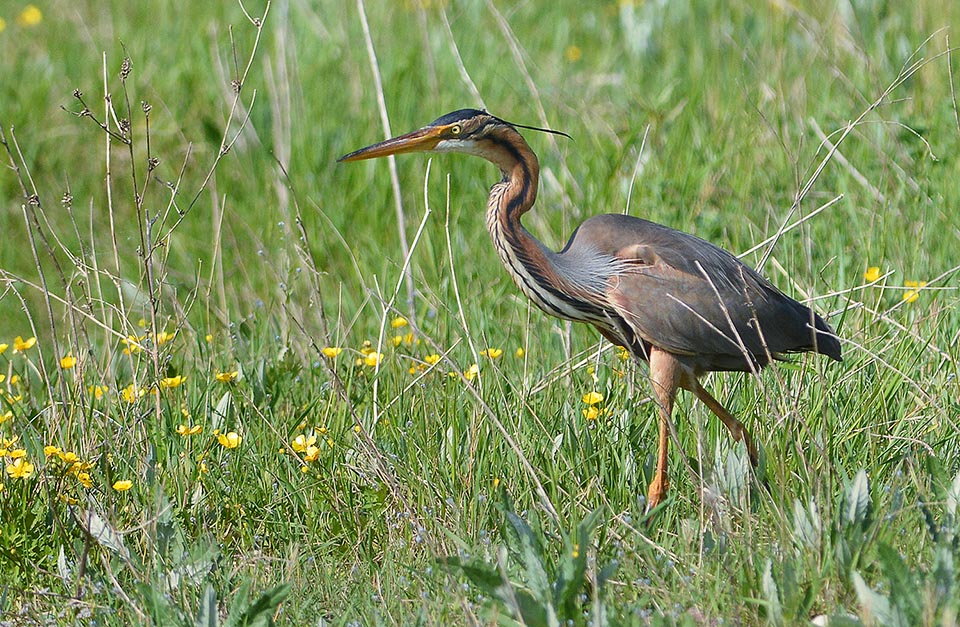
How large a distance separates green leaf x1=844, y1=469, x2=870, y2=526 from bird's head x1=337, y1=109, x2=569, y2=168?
4.34 ft

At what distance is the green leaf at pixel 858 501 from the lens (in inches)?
104

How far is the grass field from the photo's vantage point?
2707 mm

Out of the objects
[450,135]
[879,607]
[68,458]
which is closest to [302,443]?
[68,458]

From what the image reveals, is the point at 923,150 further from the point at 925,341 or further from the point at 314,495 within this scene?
the point at 314,495

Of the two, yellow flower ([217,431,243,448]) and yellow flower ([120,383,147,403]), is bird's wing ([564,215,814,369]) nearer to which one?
yellow flower ([217,431,243,448])

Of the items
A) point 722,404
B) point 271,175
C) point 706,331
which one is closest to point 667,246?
point 706,331

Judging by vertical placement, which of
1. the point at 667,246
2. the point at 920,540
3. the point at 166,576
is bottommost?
the point at 166,576

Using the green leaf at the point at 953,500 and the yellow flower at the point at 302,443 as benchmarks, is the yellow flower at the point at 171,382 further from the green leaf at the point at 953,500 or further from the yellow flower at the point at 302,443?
the green leaf at the point at 953,500

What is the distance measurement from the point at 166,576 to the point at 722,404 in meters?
1.86

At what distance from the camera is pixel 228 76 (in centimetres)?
599

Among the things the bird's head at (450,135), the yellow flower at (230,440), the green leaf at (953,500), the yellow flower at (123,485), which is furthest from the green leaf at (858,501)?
the yellow flower at (123,485)

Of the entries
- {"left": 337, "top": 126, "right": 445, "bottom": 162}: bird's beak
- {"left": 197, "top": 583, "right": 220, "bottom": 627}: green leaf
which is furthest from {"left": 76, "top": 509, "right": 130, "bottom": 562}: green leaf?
{"left": 337, "top": 126, "right": 445, "bottom": 162}: bird's beak

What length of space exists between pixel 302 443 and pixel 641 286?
1.06 meters

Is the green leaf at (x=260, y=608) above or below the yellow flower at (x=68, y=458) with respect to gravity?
below
